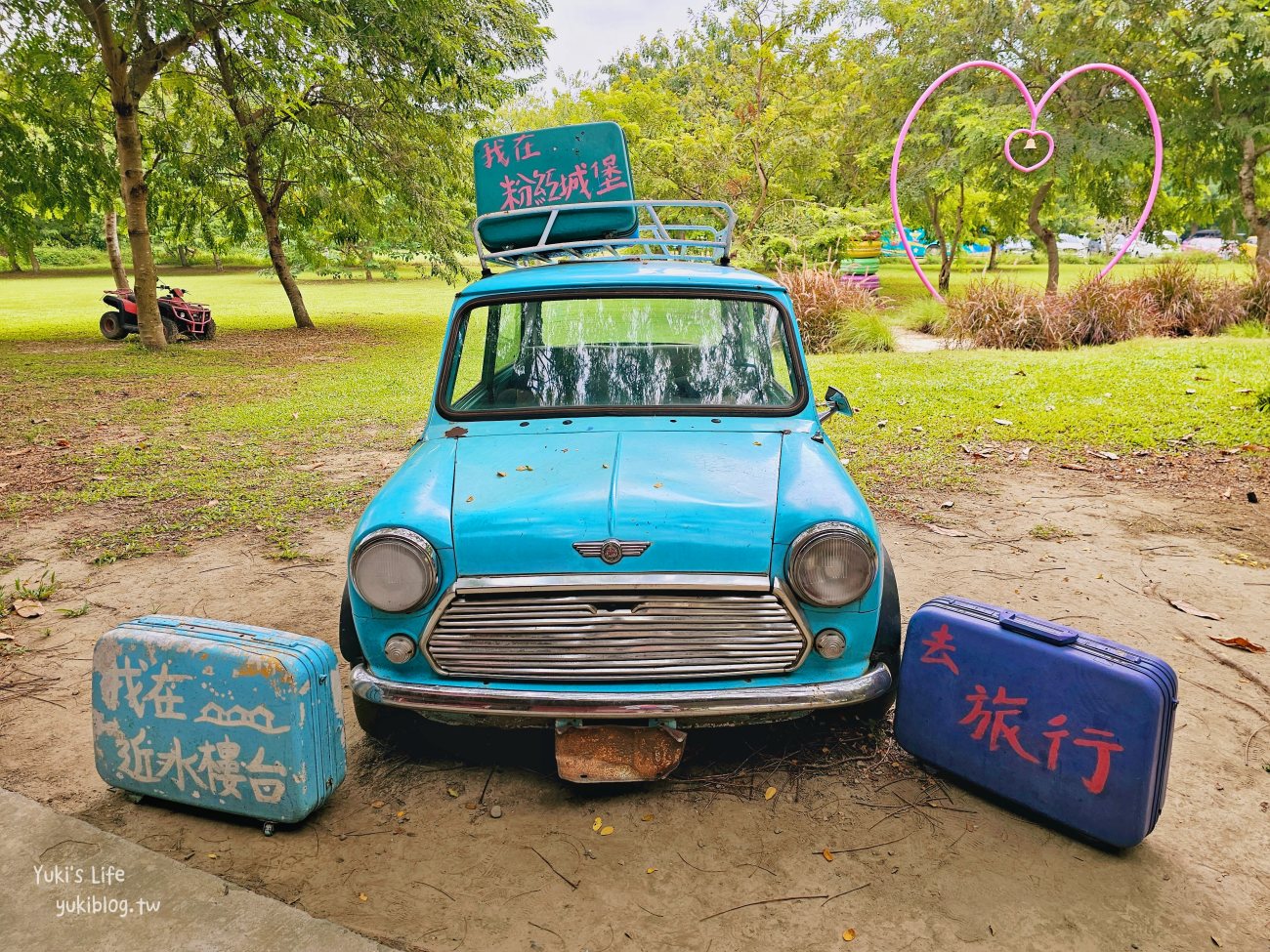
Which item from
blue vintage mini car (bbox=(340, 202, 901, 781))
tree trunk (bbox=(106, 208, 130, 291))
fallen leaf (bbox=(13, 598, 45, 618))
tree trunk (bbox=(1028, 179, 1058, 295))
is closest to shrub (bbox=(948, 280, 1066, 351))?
tree trunk (bbox=(1028, 179, 1058, 295))

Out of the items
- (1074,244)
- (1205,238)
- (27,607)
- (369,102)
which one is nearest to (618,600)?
(27,607)

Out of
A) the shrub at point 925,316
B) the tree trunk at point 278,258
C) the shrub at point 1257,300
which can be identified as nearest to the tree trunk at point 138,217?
the tree trunk at point 278,258

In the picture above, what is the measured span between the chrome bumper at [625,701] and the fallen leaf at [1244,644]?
7.07 ft

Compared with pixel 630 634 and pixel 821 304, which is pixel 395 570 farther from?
pixel 821 304

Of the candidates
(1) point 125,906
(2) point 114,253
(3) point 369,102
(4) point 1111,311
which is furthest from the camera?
(2) point 114,253

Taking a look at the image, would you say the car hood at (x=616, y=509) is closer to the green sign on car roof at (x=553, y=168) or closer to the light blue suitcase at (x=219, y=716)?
the light blue suitcase at (x=219, y=716)

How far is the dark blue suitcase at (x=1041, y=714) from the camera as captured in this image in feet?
8.11

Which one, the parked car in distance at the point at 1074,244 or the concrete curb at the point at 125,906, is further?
the parked car in distance at the point at 1074,244

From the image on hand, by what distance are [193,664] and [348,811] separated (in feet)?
2.20

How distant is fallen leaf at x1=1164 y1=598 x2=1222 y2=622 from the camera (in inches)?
163

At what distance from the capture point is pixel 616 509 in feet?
9.06

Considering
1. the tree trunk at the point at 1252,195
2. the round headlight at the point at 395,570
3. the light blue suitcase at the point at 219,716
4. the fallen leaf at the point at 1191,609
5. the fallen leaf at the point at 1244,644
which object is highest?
the tree trunk at the point at 1252,195

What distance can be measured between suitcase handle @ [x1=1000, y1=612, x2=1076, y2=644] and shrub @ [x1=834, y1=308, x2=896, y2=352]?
991 centimetres

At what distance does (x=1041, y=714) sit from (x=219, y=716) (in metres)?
2.43
